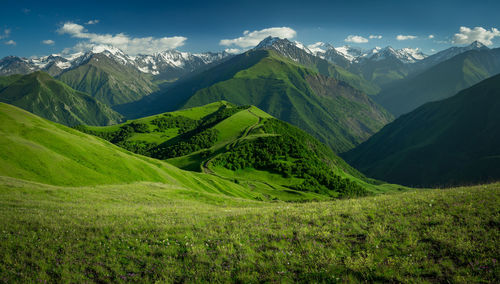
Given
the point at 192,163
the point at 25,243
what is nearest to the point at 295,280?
the point at 25,243

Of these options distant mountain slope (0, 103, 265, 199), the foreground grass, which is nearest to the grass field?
the foreground grass

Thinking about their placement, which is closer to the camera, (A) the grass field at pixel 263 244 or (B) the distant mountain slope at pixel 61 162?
(A) the grass field at pixel 263 244

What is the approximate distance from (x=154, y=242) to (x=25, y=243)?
6.74 meters

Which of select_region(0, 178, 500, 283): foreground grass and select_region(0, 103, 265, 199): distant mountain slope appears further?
select_region(0, 103, 265, 199): distant mountain slope

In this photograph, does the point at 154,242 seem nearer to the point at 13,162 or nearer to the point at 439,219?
the point at 439,219

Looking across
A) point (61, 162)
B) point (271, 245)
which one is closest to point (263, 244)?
point (271, 245)

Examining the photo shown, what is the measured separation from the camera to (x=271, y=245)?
13.7 meters

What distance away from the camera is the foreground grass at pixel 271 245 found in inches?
436

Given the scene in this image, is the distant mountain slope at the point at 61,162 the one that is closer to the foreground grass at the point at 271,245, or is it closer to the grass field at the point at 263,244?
the grass field at the point at 263,244

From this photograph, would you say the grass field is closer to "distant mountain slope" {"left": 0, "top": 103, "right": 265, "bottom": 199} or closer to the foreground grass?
the foreground grass

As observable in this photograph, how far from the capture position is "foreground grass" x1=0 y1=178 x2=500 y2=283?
11062 mm

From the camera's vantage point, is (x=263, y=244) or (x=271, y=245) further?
(x=263, y=244)

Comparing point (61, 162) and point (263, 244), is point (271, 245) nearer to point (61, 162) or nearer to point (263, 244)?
point (263, 244)

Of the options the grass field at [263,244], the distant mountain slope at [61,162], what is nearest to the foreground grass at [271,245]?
the grass field at [263,244]
